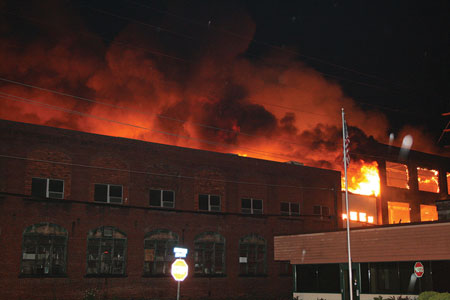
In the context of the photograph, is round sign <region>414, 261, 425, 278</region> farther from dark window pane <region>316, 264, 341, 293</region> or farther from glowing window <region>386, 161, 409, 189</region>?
glowing window <region>386, 161, 409, 189</region>

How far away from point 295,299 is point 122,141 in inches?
635

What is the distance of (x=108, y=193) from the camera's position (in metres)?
34.7

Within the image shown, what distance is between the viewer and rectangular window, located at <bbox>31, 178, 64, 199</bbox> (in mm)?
31766

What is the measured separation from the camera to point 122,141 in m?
35.7

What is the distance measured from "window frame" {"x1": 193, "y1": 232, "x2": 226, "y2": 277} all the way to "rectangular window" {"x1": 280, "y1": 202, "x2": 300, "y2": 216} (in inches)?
265

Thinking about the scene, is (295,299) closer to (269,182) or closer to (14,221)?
(269,182)

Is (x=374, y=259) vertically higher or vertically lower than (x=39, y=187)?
lower

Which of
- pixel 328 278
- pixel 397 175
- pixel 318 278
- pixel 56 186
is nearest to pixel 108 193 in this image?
pixel 56 186

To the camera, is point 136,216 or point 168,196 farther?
point 168,196

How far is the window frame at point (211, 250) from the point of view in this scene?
37.8 meters

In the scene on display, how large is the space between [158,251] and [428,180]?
40.2 meters

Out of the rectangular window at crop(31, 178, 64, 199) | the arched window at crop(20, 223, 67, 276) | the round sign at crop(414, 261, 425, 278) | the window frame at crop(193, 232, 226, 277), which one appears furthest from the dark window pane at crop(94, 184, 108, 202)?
the round sign at crop(414, 261, 425, 278)

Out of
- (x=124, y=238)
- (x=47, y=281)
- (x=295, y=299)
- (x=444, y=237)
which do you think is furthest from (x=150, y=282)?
(x=444, y=237)

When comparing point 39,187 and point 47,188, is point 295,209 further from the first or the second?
point 39,187
